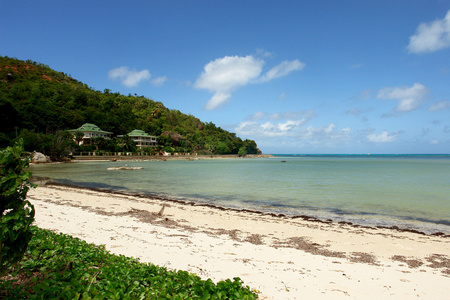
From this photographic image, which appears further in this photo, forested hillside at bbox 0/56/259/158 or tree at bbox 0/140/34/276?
forested hillside at bbox 0/56/259/158

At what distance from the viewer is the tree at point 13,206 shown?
2.43 m

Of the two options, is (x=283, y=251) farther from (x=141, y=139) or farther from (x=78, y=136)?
(x=141, y=139)

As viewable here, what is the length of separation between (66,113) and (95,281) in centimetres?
10285

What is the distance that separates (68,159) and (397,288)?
227 ft

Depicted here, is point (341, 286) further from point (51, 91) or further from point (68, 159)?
point (51, 91)

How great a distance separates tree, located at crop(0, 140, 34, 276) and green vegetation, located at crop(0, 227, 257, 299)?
648 millimetres

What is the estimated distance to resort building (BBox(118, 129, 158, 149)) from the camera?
99.1m

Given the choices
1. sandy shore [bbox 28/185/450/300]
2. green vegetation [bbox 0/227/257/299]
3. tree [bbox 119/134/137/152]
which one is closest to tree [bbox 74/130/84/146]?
tree [bbox 119/134/137/152]

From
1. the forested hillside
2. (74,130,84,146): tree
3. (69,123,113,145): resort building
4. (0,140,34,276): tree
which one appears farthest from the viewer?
(69,123,113,145): resort building

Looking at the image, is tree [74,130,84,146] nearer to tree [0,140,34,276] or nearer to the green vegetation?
the green vegetation

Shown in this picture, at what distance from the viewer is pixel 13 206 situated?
8.21ft

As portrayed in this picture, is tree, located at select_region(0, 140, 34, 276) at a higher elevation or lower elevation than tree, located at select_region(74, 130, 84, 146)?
lower

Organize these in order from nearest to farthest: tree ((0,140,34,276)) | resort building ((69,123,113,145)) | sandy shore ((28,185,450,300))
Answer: tree ((0,140,34,276)), sandy shore ((28,185,450,300)), resort building ((69,123,113,145))

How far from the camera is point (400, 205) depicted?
1557 centimetres
